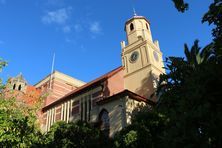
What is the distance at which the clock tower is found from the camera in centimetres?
3441

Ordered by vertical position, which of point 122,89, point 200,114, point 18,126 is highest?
point 122,89

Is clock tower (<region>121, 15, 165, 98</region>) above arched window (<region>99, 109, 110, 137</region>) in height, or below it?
above

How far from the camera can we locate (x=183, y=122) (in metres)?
10.6

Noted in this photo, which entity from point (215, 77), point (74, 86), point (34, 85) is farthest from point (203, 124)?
point (34, 85)

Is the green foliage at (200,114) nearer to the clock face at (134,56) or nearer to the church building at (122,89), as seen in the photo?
the church building at (122,89)

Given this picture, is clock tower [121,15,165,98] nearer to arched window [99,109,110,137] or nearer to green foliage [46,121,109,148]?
arched window [99,109,110,137]

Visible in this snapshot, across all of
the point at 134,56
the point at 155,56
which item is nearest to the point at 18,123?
the point at 134,56

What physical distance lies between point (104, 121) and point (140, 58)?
12.8m

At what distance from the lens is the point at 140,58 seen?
3662 cm

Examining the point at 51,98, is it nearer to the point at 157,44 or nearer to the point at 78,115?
the point at 78,115

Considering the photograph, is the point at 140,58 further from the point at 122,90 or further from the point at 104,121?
the point at 104,121

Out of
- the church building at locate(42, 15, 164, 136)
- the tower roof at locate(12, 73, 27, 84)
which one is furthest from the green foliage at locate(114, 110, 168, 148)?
the tower roof at locate(12, 73, 27, 84)

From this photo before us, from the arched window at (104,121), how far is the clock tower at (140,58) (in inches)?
306

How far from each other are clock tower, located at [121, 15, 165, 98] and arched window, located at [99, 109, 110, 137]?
7760 mm
